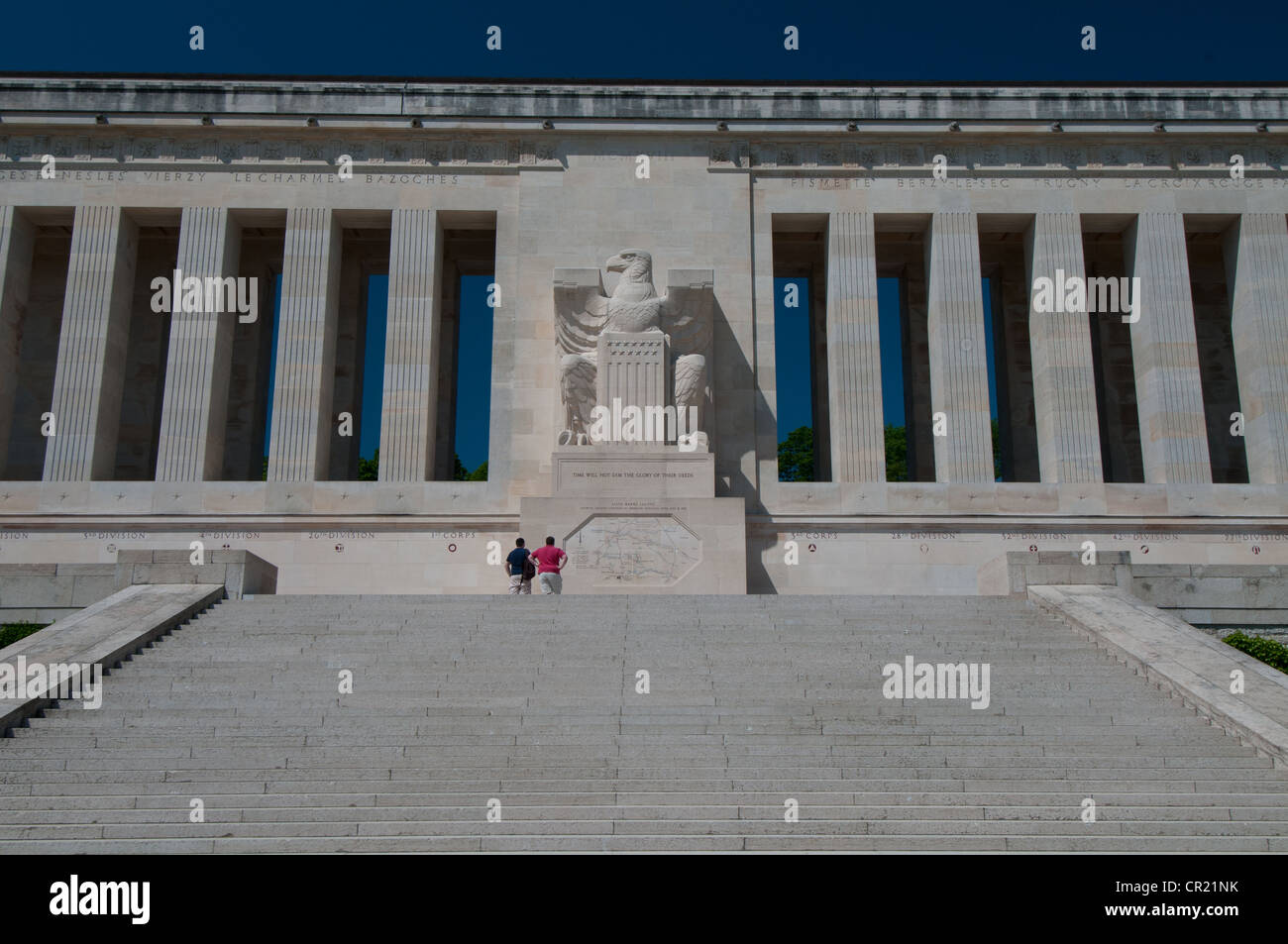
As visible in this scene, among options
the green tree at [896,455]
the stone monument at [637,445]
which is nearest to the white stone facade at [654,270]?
the stone monument at [637,445]

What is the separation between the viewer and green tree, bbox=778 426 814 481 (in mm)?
60469

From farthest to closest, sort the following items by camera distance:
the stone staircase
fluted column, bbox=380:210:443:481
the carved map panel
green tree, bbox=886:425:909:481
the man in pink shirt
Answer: green tree, bbox=886:425:909:481 → fluted column, bbox=380:210:443:481 → the carved map panel → the man in pink shirt → the stone staircase

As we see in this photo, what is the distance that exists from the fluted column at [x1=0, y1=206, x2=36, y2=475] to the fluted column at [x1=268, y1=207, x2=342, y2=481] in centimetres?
641

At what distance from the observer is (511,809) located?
390 inches

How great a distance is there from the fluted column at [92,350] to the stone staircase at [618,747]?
37.0 ft

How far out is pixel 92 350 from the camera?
2622 centimetres

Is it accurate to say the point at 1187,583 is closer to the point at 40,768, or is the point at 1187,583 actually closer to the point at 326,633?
the point at 326,633

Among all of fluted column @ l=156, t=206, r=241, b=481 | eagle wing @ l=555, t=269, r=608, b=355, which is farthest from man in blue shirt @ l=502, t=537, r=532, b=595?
fluted column @ l=156, t=206, r=241, b=481

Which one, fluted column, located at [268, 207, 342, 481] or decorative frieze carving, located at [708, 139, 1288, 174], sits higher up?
decorative frieze carving, located at [708, 139, 1288, 174]

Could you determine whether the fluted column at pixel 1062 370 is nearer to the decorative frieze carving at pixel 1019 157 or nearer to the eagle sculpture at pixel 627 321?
the decorative frieze carving at pixel 1019 157

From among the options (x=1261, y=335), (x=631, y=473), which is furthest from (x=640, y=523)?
(x=1261, y=335)

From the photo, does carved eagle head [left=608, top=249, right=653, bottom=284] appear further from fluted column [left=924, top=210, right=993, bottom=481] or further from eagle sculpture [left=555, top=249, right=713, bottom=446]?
fluted column [left=924, top=210, right=993, bottom=481]

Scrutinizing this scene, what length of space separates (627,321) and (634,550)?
4933mm
